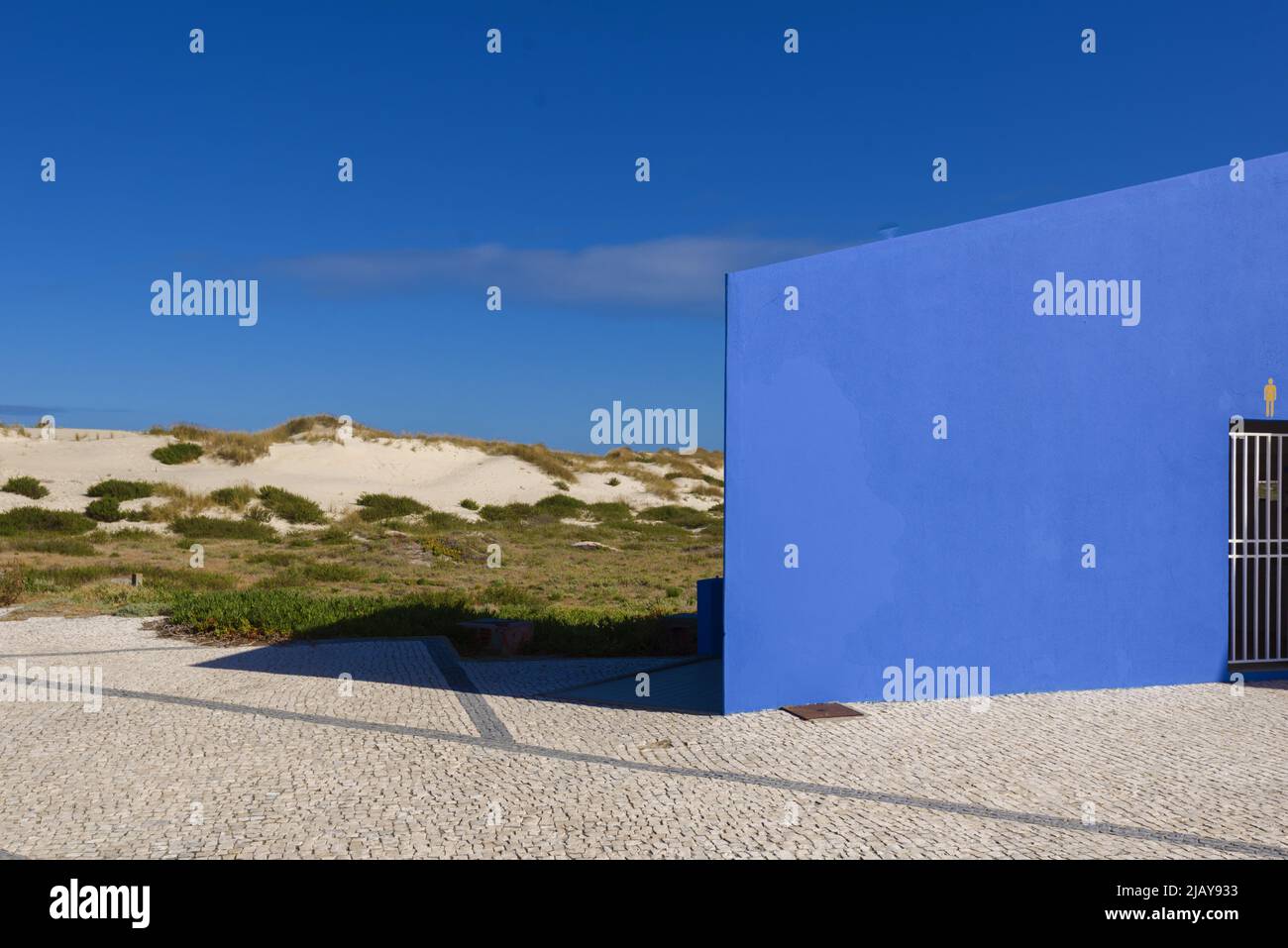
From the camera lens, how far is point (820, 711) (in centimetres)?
841

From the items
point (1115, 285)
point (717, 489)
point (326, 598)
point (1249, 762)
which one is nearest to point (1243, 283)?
point (1115, 285)

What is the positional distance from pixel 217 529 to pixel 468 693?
20.0 meters

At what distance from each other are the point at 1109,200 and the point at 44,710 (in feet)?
34.9

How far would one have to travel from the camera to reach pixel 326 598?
1564 centimetres

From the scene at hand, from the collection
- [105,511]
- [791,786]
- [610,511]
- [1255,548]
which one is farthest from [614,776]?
[610,511]

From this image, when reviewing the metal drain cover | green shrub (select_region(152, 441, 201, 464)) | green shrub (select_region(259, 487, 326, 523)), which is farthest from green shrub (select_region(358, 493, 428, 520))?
the metal drain cover

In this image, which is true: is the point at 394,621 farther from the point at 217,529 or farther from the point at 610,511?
the point at 610,511

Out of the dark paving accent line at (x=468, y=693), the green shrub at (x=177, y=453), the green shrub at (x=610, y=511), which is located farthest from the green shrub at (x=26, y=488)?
the dark paving accent line at (x=468, y=693)

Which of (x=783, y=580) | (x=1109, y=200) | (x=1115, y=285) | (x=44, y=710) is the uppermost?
(x=1109, y=200)

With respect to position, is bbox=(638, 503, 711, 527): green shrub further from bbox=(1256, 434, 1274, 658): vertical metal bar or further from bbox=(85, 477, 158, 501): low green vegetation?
bbox=(1256, 434, 1274, 658): vertical metal bar

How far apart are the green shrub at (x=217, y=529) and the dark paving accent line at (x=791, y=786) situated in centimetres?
1874

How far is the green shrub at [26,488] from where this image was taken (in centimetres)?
3042

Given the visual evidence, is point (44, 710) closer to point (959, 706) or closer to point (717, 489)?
point (959, 706)
